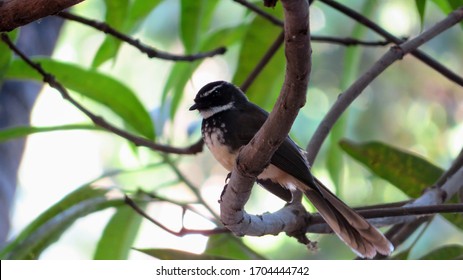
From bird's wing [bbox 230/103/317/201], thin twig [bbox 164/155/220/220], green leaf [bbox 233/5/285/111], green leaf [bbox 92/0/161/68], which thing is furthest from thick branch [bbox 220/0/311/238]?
green leaf [bbox 92/0/161/68]

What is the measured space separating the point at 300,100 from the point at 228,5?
662cm

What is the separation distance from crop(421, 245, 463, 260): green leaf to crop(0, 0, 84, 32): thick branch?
1635mm

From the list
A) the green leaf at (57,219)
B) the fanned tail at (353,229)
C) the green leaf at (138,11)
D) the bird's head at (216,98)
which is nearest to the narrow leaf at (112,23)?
the green leaf at (138,11)

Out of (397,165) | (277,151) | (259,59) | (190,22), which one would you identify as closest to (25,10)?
(277,151)

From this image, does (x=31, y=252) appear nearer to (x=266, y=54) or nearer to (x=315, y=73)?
(x=266, y=54)

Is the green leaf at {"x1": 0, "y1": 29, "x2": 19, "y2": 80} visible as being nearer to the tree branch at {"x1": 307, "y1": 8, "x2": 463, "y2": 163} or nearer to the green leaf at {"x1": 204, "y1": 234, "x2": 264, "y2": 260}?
the green leaf at {"x1": 204, "y1": 234, "x2": 264, "y2": 260}

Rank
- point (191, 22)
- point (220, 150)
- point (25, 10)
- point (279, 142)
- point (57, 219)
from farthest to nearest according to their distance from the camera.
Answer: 1. point (191, 22)
2. point (57, 219)
3. point (220, 150)
4. point (25, 10)
5. point (279, 142)

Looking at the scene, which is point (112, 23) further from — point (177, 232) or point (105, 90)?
point (177, 232)

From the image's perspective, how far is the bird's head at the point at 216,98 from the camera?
9.96 ft

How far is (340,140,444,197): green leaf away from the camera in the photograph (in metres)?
3.01

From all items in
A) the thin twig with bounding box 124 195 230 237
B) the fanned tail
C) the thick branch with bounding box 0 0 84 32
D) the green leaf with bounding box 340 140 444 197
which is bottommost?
the thin twig with bounding box 124 195 230 237

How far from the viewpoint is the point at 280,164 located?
267 centimetres

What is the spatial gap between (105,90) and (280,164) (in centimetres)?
98
